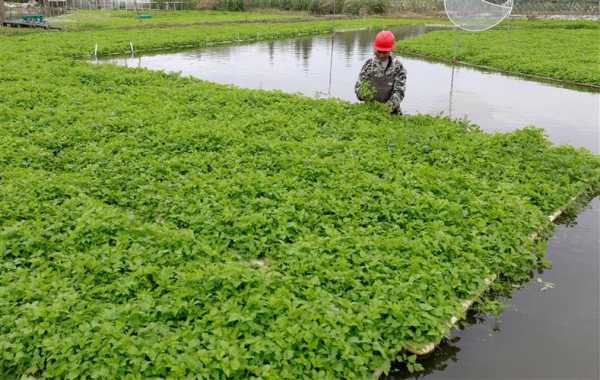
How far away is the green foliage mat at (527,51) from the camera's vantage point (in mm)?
17703

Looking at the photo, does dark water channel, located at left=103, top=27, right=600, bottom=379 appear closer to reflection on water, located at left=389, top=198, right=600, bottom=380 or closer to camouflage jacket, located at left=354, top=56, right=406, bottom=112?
reflection on water, located at left=389, top=198, right=600, bottom=380

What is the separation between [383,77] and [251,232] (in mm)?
5433

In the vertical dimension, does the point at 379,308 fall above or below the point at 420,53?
below

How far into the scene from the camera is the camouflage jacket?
9.89m

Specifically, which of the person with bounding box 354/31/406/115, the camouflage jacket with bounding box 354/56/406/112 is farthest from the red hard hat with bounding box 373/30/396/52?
the camouflage jacket with bounding box 354/56/406/112

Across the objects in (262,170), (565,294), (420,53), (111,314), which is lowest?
(565,294)

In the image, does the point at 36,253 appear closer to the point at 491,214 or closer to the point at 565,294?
the point at 491,214

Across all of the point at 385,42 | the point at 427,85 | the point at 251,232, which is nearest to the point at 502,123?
the point at 385,42

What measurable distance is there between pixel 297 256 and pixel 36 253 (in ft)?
8.37

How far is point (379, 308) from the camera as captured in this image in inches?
178

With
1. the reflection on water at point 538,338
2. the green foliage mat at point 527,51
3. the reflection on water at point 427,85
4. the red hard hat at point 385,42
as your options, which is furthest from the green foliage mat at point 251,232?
the green foliage mat at point 527,51

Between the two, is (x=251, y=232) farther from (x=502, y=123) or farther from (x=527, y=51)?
(x=527, y=51)

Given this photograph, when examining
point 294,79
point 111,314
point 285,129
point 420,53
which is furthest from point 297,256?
point 420,53

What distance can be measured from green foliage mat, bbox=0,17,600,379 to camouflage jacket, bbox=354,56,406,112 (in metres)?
0.35
